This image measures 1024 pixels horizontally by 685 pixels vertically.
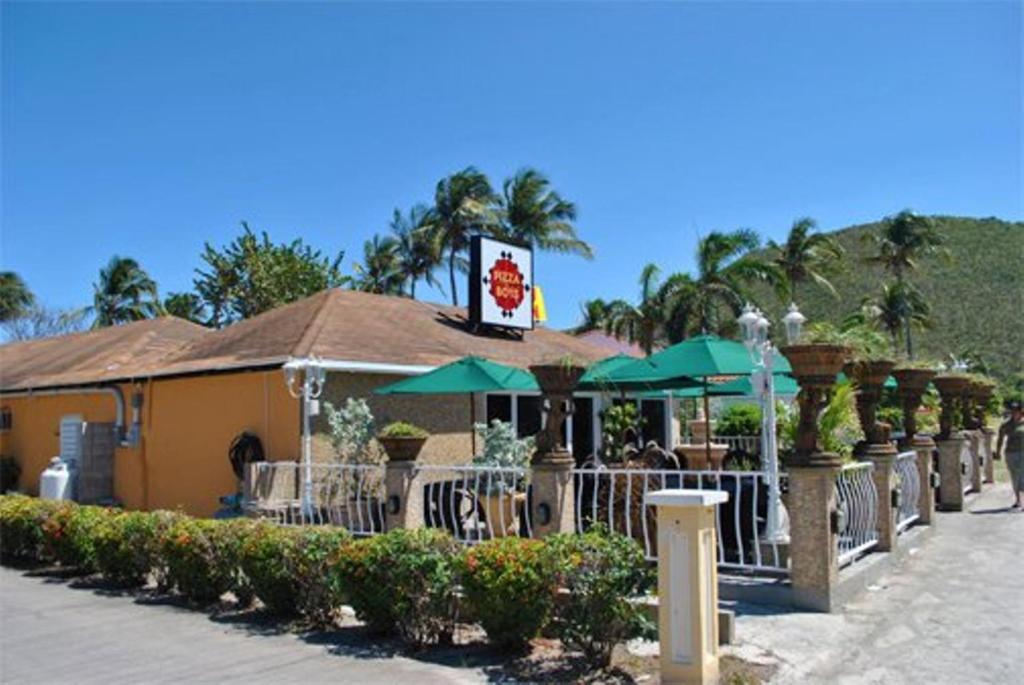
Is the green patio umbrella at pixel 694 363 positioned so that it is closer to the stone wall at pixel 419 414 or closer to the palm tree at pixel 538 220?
the stone wall at pixel 419 414

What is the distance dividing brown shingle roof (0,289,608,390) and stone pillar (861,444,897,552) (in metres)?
4.03

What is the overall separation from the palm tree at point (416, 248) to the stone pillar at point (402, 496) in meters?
32.4

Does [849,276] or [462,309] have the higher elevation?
[849,276]

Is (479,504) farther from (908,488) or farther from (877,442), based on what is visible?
(908,488)

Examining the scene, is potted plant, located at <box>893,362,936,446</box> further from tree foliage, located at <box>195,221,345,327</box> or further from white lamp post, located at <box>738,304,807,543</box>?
tree foliage, located at <box>195,221,345,327</box>

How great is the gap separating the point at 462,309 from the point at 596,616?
51.5 feet

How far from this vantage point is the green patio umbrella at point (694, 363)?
10062mm

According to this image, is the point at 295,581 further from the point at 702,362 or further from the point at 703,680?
the point at 702,362

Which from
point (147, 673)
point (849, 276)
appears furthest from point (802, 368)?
point (849, 276)

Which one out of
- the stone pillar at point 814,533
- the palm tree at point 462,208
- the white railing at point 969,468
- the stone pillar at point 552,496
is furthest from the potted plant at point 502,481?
the palm tree at point 462,208

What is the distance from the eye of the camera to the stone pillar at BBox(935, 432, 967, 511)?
14.7 metres

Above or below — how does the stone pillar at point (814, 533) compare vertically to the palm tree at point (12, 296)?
below

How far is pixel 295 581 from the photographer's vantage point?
7738mm

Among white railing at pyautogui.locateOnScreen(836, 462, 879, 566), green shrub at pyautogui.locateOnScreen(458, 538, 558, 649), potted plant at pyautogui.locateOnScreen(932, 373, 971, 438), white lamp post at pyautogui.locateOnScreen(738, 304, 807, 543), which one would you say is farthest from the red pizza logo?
green shrub at pyautogui.locateOnScreen(458, 538, 558, 649)
